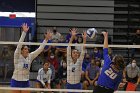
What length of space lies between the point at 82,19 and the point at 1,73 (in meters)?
3.54

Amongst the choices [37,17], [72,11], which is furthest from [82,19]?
[37,17]

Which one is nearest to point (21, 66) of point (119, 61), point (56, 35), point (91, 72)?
point (119, 61)

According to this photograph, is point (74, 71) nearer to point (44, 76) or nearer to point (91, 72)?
point (44, 76)

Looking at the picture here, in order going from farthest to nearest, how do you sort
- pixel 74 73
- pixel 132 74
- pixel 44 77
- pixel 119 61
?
pixel 132 74, pixel 44 77, pixel 74 73, pixel 119 61

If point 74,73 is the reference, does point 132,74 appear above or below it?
below

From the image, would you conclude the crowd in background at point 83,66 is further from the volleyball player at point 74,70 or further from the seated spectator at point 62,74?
the volleyball player at point 74,70

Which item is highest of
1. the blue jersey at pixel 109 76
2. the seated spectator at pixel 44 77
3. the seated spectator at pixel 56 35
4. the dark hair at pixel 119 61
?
the seated spectator at pixel 56 35

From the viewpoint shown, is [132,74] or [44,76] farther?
[132,74]

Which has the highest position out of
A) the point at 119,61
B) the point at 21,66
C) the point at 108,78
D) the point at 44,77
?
the point at 119,61

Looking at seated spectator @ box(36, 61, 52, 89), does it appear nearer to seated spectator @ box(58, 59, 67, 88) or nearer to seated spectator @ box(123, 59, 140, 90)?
seated spectator @ box(58, 59, 67, 88)

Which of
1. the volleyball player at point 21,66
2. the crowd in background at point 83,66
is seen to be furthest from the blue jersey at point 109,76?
the crowd in background at point 83,66

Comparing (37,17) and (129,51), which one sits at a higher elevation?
(37,17)

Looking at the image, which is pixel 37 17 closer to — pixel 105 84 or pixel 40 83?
pixel 40 83

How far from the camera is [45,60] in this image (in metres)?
12.2
